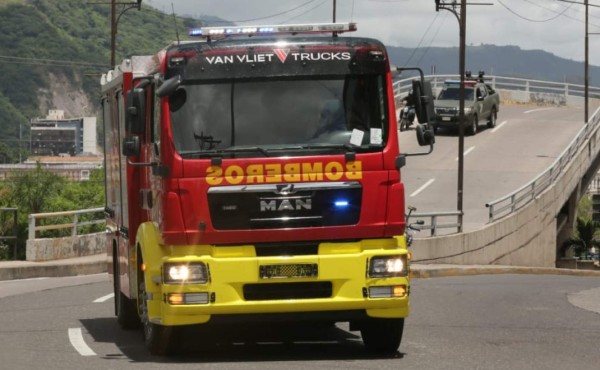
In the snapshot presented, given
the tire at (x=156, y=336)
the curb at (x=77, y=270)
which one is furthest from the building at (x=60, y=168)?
the tire at (x=156, y=336)

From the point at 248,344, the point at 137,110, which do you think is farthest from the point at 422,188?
the point at 137,110

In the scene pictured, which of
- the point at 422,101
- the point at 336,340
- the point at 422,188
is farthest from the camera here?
the point at 422,188

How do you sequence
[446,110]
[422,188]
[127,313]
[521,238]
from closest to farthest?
1. [127,313]
2. [521,238]
3. [422,188]
4. [446,110]

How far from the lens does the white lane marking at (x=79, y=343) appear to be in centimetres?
1228

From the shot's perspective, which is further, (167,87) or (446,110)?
(446,110)

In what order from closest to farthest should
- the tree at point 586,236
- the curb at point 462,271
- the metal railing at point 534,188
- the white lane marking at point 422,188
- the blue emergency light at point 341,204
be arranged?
the blue emergency light at point 341,204
the curb at point 462,271
the metal railing at point 534,188
the white lane marking at point 422,188
the tree at point 586,236

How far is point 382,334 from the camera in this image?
39.5 ft

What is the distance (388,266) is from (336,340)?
2163 mm

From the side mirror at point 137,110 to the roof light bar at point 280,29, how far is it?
0.90m

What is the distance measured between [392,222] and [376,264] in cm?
38

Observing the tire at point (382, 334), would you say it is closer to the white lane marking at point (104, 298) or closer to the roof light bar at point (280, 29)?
the roof light bar at point (280, 29)

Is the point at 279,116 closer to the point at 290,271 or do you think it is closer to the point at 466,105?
the point at 290,271

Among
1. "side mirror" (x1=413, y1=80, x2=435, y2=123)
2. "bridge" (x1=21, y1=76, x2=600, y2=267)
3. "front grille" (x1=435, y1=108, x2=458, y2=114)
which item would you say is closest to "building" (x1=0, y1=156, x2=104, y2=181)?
"bridge" (x1=21, y1=76, x2=600, y2=267)

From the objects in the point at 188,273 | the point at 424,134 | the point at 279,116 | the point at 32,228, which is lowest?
the point at 32,228
